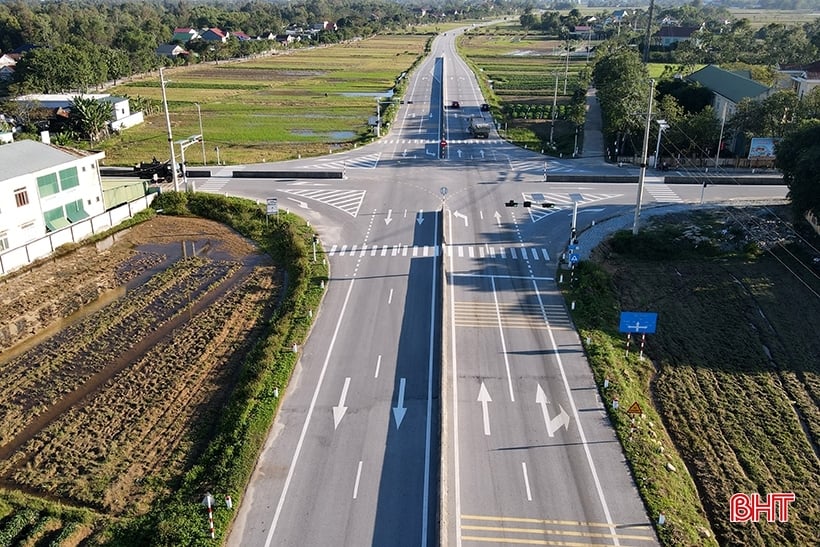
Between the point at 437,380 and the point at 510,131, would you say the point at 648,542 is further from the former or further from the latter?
the point at 510,131

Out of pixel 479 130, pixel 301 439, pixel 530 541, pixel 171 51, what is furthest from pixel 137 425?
pixel 171 51

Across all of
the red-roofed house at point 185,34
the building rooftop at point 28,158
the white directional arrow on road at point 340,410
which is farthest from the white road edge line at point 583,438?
the red-roofed house at point 185,34

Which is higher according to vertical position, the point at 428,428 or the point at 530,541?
the point at 428,428

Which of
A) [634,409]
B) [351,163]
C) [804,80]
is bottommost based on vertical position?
[634,409]

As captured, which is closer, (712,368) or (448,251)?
(712,368)

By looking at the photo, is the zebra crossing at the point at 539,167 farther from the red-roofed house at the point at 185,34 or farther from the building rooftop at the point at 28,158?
the red-roofed house at the point at 185,34

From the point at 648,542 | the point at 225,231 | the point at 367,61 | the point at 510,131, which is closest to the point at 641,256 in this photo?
the point at 648,542

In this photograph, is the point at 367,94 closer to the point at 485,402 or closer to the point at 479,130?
the point at 479,130

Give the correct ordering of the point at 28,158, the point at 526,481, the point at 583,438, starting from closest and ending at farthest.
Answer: the point at 526,481, the point at 583,438, the point at 28,158
